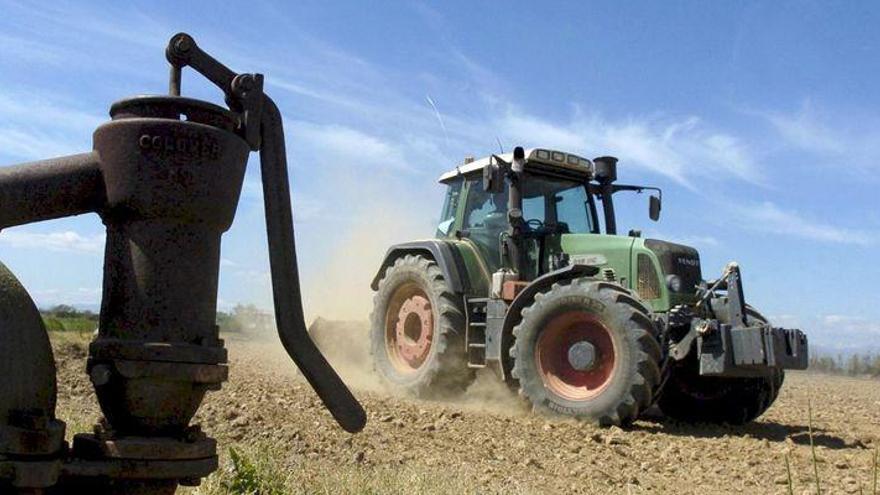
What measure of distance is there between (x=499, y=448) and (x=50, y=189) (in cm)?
386

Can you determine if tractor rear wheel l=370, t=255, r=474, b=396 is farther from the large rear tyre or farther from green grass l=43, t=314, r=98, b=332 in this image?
green grass l=43, t=314, r=98, b=332

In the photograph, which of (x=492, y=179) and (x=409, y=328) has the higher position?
(x=492, y=179)

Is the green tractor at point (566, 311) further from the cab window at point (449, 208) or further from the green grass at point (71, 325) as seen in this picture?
the green grass at point (71, 325)

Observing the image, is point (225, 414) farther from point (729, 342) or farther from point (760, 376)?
point (760, 376)

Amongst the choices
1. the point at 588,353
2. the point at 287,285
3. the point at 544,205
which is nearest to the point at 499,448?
the point at 588,353

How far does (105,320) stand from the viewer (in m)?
1.74

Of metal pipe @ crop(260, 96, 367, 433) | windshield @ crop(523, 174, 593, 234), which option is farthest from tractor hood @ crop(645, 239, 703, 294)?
metal pipe @ crop(260, 96, 367, 433)

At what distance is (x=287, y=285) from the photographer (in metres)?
1.87

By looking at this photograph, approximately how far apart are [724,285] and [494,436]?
106 inches

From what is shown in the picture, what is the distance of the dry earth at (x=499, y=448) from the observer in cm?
388

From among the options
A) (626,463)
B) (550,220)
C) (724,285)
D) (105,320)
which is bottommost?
(626,463)

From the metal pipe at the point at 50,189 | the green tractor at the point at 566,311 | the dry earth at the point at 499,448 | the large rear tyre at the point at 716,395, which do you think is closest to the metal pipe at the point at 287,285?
the metal pipe at the point at 50,189

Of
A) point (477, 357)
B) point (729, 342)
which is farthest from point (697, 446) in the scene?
point (477, 357)

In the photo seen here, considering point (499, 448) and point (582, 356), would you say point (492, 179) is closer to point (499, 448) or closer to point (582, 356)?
point (582, 356)
